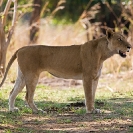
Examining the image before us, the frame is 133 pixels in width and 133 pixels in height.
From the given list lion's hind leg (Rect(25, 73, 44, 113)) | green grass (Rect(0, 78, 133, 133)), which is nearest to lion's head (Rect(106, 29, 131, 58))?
green grass (Rect(0, 78, 133, 133))

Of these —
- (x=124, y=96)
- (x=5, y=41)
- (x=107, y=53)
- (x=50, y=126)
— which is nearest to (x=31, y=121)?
(x=50, y=126)

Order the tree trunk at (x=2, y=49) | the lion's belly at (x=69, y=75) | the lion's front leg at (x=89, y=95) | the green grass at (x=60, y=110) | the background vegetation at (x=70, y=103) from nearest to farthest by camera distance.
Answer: the background vegetation at (x=70, y=103), the green grass at (x=60, y=110), the lion's front leg at (x=89, y=95), the lion's belly at (x=69, y=75), the tree trunk at (x=2, y=49)


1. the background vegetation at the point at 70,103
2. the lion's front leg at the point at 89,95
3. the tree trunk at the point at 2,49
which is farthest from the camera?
the tree trunk at the point at 2,49

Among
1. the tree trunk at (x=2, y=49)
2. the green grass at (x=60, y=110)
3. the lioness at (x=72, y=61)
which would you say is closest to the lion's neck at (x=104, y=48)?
the lioness at (x=72, y=61)

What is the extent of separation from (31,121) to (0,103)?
1.91m

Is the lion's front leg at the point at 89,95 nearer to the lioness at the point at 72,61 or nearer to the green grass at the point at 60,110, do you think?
the lioness at the point at 72,61

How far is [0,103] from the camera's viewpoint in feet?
29.7

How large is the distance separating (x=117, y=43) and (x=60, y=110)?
134 centimetres

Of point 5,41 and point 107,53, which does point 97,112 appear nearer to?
point 107,53

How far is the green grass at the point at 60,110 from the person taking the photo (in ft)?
22.7

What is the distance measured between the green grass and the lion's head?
35.7 inches

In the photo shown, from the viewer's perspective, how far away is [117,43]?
793 centimetres

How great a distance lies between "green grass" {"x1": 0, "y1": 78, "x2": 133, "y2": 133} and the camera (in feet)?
22.7

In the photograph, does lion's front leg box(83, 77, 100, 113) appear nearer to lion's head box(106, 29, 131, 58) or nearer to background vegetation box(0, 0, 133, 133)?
background vegetation box(0, 0, 133, 133)
